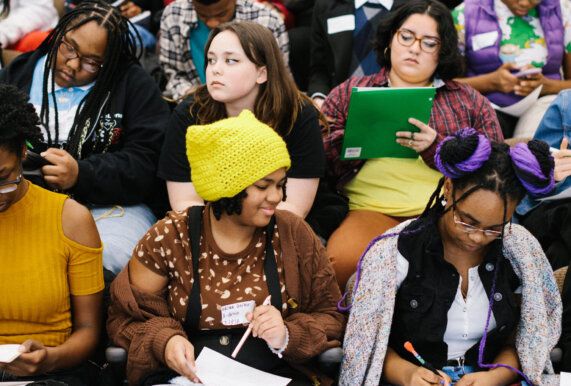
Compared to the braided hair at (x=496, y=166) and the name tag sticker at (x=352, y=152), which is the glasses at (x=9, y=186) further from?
the name tag sticker at (x=352, y=152)

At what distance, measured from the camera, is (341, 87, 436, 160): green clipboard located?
2758mm

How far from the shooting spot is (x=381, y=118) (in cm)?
287

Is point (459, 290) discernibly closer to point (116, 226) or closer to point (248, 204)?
point (248, 204)

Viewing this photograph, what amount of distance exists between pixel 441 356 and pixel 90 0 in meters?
2.42

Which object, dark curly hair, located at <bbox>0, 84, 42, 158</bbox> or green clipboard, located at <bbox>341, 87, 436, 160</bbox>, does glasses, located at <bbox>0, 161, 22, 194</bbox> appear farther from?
green clipboard, located at <bbox>341, 87, 436, 160</bbox>

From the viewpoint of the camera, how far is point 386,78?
11.1 ft

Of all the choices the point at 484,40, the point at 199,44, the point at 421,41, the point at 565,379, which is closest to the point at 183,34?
the point at 199,44

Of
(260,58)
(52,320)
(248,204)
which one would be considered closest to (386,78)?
(260,58)

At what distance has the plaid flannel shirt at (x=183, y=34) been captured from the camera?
3.86 m

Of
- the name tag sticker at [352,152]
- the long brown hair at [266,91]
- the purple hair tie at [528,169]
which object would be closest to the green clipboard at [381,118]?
the name tag sticker at [352,152]

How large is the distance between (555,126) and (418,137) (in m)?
0.79

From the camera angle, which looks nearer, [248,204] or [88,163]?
[248,204]

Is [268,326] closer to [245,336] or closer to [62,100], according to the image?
[245,336]

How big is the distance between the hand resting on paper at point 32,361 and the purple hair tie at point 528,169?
5.50 ft
